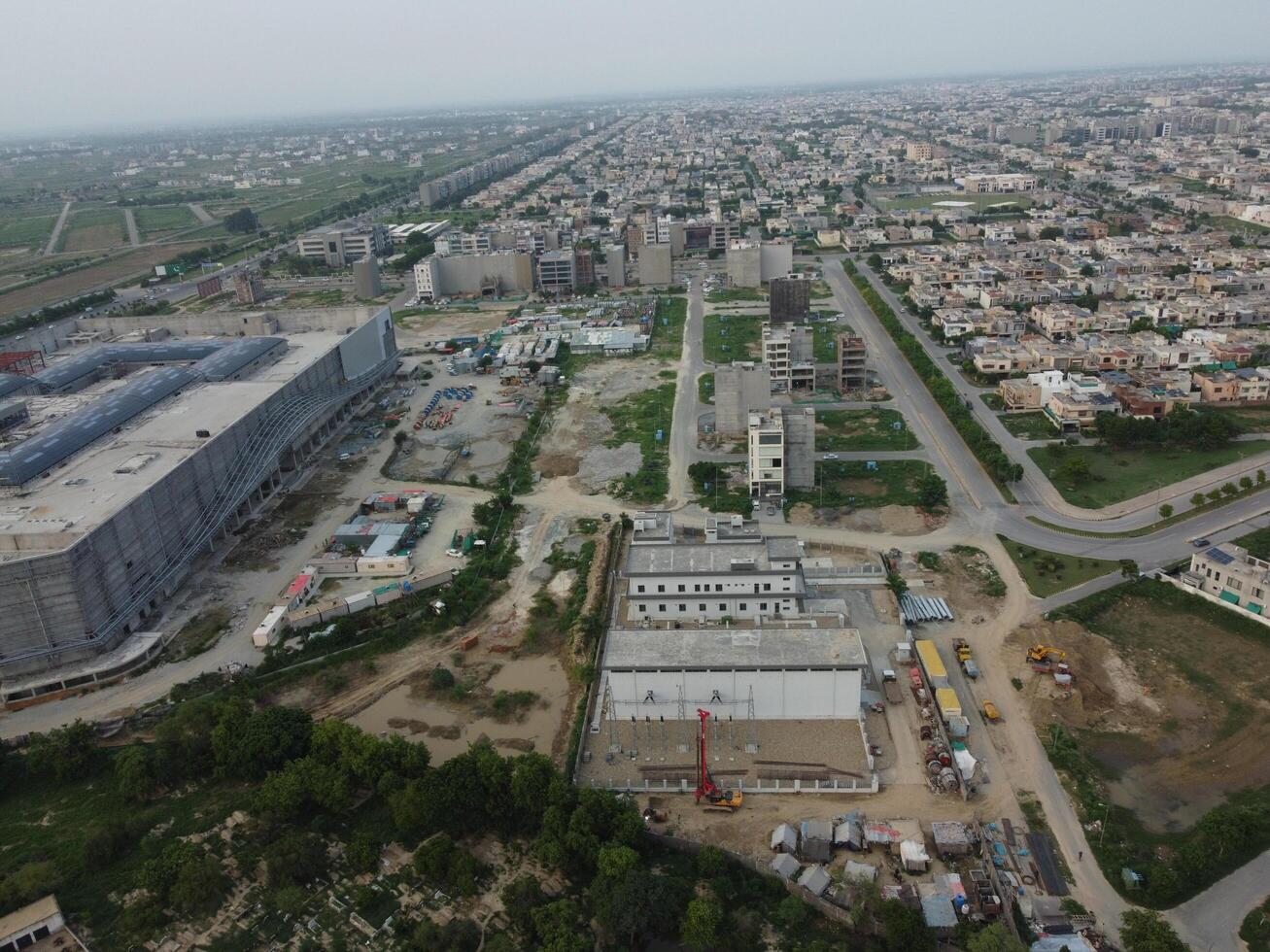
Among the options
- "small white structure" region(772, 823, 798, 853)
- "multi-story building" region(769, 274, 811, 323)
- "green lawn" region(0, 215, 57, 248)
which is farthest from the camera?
"green lawn" region(0, 215, 57, 248)

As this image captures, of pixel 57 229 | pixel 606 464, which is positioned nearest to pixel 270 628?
pixel 606 464

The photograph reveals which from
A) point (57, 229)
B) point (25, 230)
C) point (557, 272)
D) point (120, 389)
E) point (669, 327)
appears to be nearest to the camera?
point (120, 389)

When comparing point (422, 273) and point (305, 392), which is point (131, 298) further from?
point (305, 392)

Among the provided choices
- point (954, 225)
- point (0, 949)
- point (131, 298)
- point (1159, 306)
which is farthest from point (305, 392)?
point (954, 225)

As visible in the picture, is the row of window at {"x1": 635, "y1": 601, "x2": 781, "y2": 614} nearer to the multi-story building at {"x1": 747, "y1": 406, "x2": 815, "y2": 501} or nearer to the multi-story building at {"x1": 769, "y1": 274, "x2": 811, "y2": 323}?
the multi-story building at {"x1": 747, "y1": 406, "x2": 815, "y2": 501}

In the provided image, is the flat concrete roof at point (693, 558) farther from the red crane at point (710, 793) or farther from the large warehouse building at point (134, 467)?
the large warehouse building at point (134, 467)

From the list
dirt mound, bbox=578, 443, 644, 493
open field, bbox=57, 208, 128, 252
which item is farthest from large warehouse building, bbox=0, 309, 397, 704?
open field, bbox=57, 208, 128, 252

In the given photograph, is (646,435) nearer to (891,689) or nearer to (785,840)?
(891,689)
